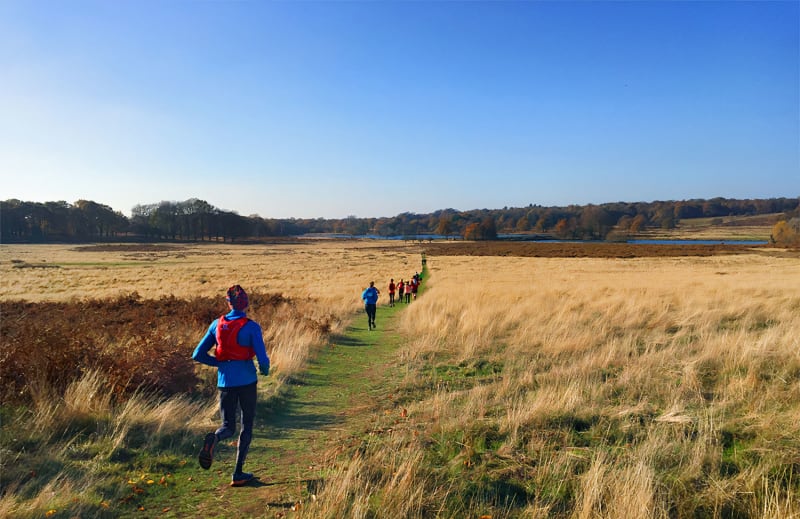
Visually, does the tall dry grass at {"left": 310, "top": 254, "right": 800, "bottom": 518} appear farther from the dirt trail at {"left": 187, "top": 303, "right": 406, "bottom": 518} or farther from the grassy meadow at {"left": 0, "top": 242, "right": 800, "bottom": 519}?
the dirt trail at {"left": 187, "top": 303, "right": 406, "bottom": 518}

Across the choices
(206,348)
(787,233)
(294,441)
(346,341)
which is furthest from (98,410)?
(787,233)

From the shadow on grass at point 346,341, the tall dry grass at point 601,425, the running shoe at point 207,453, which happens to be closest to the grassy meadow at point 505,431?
the tall dry grass at point 601,425

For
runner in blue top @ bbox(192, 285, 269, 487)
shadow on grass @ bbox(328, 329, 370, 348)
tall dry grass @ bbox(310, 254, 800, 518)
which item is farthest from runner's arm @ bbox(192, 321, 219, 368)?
shadow on grass @ bbox(328, 329, 370, 348)

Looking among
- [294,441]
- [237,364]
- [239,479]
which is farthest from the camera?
[294,441]

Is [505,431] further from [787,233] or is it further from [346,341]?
[787,233]

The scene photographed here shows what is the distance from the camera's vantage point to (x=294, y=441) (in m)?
5.55

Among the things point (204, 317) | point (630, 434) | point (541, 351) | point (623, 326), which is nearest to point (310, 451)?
point (630, 434)

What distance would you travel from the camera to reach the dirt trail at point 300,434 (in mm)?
4125

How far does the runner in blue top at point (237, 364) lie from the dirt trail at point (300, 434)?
0.96 ft

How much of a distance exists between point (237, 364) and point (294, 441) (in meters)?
1.67

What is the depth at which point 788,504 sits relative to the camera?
355 cm

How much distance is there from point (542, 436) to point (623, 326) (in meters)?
7.88

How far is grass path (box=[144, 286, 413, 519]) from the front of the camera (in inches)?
161

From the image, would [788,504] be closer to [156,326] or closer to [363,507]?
[363,507]
